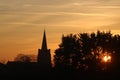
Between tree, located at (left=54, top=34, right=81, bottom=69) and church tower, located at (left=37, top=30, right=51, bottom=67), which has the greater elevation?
church tower, located at (left=37, top=30, right=51, bottom=67)

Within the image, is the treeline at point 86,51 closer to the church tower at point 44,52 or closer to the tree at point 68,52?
the tree at point 68,52

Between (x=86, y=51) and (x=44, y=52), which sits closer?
(x=86, y=51)

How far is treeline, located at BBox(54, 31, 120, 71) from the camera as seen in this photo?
98.2 meters

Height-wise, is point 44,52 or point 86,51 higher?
point 44,52

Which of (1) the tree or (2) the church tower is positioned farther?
(2) the church tower

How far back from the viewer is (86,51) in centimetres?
10044

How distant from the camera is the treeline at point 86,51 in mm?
98188

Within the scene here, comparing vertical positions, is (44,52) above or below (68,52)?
above

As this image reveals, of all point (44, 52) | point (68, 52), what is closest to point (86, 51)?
point (68, 52)

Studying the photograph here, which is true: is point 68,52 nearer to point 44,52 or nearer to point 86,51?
point 86,51

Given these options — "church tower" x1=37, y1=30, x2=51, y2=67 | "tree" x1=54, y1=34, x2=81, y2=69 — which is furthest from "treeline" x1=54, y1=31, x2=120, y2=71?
"church tower" x1=37, y1=30, x2=51, y2=67

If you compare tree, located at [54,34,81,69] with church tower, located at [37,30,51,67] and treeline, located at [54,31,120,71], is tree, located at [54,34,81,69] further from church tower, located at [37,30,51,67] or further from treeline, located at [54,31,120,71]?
church tower, located at [37,30,51,67]

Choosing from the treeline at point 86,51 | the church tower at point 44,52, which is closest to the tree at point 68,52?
the treeline at point 86,51

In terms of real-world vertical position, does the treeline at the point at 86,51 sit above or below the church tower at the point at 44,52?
below
